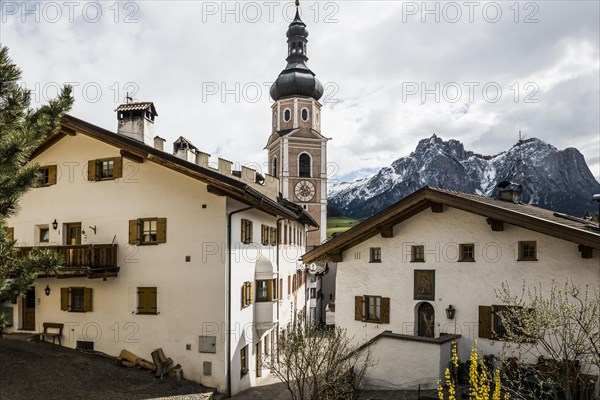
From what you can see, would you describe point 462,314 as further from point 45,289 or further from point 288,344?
point 45,289

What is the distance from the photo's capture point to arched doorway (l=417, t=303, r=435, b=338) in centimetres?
1692

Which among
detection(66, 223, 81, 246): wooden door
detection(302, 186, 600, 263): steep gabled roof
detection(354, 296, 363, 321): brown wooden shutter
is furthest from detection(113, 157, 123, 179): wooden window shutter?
detection(354, 296, 363, 321): brown wooden shutter

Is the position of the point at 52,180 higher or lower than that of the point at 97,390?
higher

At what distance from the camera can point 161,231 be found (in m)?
18.1

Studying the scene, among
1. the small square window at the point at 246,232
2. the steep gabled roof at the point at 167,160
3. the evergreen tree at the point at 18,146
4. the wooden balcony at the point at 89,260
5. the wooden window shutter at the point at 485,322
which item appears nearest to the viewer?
the evergreen tree at the point at 18,146

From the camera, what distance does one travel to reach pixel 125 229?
18.6m

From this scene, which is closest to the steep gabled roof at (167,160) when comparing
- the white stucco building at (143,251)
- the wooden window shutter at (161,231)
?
the white stucco building at (143,251)

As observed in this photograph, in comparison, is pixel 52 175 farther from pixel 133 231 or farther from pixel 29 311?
pixel 29 311

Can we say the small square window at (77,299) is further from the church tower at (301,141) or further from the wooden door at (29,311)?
the church tower at (301,141)

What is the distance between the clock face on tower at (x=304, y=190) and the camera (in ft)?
186

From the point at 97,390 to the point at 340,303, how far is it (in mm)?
8937

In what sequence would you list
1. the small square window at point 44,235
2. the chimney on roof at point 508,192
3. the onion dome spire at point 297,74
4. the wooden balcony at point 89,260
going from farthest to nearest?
the onion dome spire at point 297,74 < the chimney on roof at point 508,192 < the small square window at point 44,235 < the wooden balcony at point 89,260

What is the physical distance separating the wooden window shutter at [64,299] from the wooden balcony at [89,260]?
3.32 ft

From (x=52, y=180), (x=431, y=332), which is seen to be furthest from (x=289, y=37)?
(x=431, y=332)
